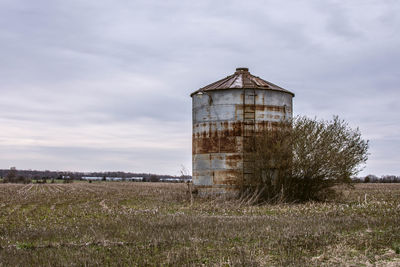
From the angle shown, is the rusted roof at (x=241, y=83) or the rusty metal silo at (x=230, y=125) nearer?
the rusty metal silo at (x=230, y=125)

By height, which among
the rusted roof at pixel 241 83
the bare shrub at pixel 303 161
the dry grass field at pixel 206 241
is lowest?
the dry grass field at pixel 206 241

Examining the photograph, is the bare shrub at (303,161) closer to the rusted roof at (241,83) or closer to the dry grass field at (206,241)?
the rusted roof at (241,83)

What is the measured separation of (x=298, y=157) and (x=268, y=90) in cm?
412

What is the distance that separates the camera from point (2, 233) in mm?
13117

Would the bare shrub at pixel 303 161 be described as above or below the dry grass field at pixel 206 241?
above

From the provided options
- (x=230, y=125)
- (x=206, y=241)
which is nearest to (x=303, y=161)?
(x=230, y=125)

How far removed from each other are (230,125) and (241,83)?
8.12 feet

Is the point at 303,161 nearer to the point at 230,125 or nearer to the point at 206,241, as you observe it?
the point at 230,125

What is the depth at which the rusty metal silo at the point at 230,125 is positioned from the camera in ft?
78.1

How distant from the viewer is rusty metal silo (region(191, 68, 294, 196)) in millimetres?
23797

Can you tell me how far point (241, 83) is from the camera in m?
24.9

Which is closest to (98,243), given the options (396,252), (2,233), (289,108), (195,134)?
(2,233)

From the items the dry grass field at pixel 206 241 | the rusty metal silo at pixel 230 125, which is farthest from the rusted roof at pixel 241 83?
the dry grass field at pixel 206 241

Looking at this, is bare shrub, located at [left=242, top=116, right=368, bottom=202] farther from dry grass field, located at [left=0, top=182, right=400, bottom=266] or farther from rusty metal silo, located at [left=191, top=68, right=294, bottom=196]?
dry grass field, located at [left=0, top=182, right=400, bottom=266]
